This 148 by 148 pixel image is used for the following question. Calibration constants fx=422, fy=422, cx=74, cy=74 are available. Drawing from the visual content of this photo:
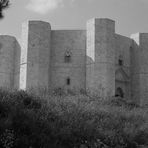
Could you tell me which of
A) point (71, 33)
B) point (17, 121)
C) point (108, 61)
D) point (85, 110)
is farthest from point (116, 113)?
point (71, 33)

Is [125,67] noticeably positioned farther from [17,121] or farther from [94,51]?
[17,121]

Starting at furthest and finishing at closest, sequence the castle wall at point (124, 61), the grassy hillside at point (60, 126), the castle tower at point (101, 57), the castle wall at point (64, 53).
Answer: the castle wall at point (124, 61), the castle wall at point (64, 53), the castle tower at point (101, 57), the grassy hillside at point (60, 126)

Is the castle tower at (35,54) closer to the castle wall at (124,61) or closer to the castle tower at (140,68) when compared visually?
the castle wall at (124,61)

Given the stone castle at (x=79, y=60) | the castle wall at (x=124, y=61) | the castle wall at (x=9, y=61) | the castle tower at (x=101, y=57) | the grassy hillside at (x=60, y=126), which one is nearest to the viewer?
the grassy hillside at (x=60, y=126)

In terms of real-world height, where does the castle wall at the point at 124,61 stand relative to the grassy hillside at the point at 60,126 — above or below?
above

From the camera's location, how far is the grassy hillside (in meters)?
9.26

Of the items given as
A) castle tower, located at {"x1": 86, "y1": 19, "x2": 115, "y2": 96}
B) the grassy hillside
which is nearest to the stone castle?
castle tower, located at {"x1": 86, "y1": 19, "x2": 115, "y2": 96}

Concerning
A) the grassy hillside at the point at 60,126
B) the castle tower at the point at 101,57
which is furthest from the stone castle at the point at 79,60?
the grassy hillside at the point at 60,126

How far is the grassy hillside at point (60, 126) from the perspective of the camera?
926 cm

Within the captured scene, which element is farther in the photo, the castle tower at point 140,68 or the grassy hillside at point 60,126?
the castle tower at point 140,68

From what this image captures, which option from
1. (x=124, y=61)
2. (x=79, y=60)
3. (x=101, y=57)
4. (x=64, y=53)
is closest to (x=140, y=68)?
(x=124, y=61)

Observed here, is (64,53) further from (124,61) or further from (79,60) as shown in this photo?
(124,61)

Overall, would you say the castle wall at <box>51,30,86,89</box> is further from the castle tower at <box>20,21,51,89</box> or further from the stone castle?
the castle tower at <box>20,21,51,89</box>

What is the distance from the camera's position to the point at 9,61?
122 ft
